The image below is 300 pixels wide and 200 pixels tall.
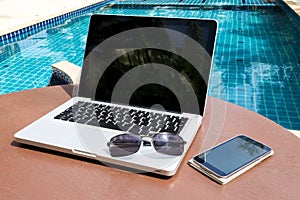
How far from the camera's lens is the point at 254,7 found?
9297 millimetres

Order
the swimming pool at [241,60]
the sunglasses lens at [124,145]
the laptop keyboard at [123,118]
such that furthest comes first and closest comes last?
the swimming pool at [241,60]
the laptop keyboard at [123,118]
the sunglasses lens at [124,145]

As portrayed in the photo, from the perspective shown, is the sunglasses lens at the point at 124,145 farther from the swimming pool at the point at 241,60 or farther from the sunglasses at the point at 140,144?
the swimming pool at the point at 241,60

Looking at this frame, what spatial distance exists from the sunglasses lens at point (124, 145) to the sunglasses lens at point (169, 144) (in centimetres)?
6

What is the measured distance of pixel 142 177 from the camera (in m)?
0.88

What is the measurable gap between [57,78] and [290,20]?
6644 mm

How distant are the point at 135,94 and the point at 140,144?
343 mm

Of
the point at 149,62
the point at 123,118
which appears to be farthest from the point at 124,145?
the point at 149,62

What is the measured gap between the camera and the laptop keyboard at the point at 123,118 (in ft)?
3.67

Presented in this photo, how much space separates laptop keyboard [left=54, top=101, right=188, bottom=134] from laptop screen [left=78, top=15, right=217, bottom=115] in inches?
2.5

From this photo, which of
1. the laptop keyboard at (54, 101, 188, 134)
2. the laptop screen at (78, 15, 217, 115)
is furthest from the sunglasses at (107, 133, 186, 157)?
the laptop screen at (78, 15, 217, 115)

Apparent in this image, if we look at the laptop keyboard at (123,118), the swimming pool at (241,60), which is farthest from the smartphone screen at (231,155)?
the swimming pool at (241,60)

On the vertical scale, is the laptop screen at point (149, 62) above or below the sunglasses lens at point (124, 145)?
above

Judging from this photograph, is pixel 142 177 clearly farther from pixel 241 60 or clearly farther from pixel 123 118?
pixel 241 60

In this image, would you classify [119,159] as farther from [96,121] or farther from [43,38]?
[43,38]
